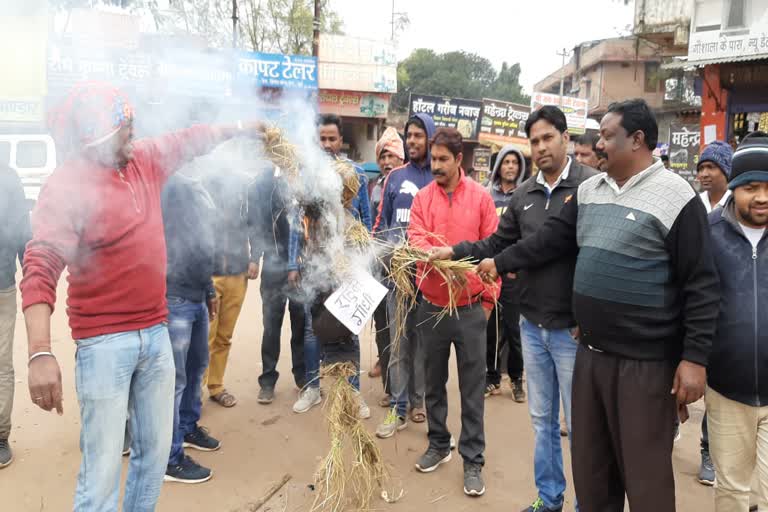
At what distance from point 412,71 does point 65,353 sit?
169ft

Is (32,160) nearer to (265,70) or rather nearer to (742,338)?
(265,70)

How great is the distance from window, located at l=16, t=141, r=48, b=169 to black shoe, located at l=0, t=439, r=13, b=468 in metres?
7.43

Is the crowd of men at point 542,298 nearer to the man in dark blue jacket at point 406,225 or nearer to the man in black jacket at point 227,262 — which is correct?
the man in black jacket at point 227,262

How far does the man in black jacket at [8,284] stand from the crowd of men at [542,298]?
0.21 feet

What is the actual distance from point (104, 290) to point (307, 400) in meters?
2.45

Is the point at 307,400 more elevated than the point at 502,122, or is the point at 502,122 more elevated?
the point at 502,122

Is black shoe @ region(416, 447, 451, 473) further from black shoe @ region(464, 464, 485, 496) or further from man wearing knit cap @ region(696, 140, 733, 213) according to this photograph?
man wearing knit cap @ region(696, 140, 733, 213)

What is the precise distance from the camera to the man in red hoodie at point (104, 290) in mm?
2000

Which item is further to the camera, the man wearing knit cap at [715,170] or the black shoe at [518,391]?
the black shoe at [518,391]

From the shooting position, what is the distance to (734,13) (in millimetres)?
13961

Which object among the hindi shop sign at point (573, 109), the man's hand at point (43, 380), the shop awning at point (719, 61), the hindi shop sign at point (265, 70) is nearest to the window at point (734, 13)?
the shop awning at point (719, 61)

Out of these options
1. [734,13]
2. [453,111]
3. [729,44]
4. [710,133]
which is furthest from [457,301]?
[453,111]

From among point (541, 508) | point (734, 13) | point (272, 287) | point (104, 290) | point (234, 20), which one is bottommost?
point (541, 508)

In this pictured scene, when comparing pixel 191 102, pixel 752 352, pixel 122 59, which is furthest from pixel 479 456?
pixel 122 59
